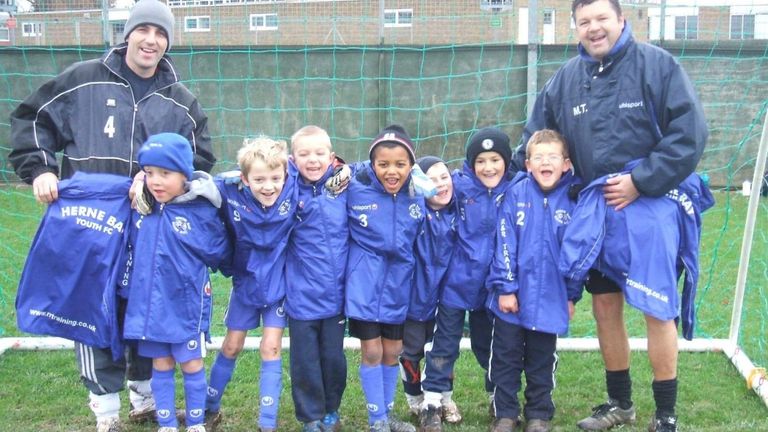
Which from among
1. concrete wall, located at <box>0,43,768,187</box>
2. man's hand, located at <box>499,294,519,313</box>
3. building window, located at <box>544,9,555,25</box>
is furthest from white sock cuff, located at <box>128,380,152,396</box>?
building window, located at <box>544,9,555,25</box>

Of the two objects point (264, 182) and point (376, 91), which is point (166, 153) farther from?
point (376, 91)

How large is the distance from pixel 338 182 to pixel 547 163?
0.94 m

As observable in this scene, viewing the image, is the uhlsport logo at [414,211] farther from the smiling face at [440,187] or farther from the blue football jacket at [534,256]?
the blue football jacket at [534,256]

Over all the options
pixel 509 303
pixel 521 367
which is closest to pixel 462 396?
pixel 521 367

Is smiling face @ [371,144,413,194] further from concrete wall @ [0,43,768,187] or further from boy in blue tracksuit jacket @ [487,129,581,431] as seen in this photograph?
concrete wall @ [0,43,768,187]

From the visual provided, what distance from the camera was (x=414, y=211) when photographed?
3801mm

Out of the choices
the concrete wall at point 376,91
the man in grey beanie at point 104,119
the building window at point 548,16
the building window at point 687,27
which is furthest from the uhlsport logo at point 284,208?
the building window at point 548,16

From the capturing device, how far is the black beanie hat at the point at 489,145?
12.6ft

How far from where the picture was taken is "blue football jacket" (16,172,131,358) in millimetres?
3594

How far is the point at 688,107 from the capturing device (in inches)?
137

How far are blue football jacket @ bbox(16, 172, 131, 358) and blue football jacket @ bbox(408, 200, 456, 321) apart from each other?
133 centimetres

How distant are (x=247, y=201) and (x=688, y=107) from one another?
1916 mm

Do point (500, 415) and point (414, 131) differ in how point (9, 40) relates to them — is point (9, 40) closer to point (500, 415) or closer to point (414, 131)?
point (414, 131)

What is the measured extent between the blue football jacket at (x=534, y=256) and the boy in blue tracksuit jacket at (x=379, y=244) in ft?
1.32
